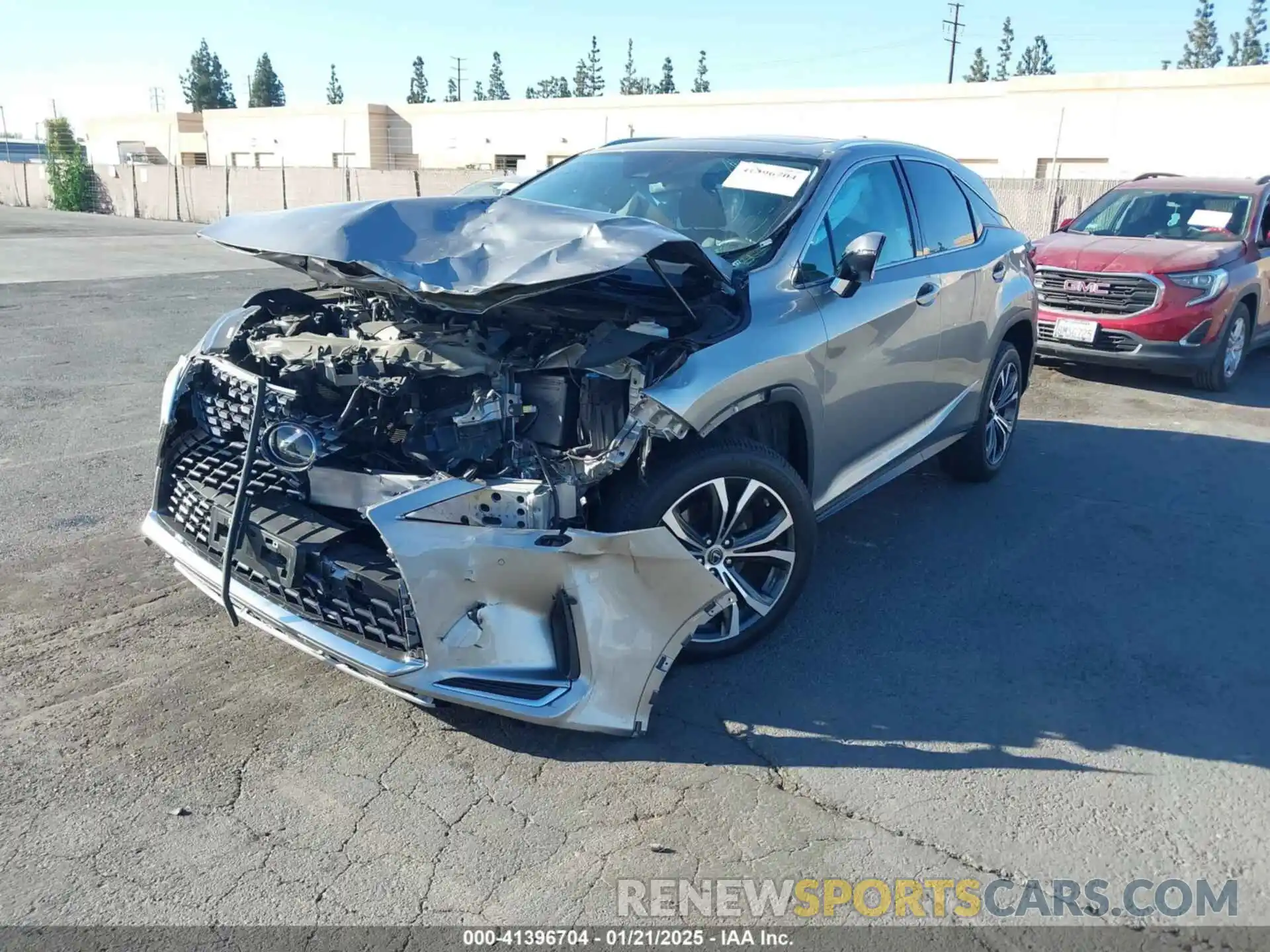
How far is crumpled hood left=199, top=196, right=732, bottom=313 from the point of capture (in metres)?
3.30

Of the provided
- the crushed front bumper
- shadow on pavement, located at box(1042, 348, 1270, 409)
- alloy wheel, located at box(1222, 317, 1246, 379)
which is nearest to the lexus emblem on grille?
shadow on pavement, located at box(1042, 348, 1270, 409)

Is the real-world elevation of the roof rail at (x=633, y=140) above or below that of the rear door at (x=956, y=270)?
above

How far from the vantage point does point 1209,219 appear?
10141 mm

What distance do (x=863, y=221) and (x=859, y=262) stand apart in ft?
2.53

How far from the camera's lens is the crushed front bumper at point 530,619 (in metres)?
3.04

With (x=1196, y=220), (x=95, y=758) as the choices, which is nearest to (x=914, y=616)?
(x=95, y=758)

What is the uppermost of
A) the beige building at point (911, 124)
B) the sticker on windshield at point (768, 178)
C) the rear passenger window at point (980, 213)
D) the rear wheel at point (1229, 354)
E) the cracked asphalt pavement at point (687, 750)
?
the beige building at point (911, 124)

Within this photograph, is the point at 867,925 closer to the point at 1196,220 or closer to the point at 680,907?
the point at 680,907

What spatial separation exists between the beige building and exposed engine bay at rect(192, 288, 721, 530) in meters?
16.2

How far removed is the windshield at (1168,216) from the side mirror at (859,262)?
291 inches

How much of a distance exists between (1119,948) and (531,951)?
1548mm

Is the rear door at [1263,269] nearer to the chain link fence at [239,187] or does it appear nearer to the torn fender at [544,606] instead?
the torn fender at [544,606]

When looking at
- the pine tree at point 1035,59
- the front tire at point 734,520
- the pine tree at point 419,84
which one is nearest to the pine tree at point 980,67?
the pine tree at point 1035,59

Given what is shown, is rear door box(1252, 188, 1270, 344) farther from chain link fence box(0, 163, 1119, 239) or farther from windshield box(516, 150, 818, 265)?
chain link fence box(0, 163, 1119, 239)
